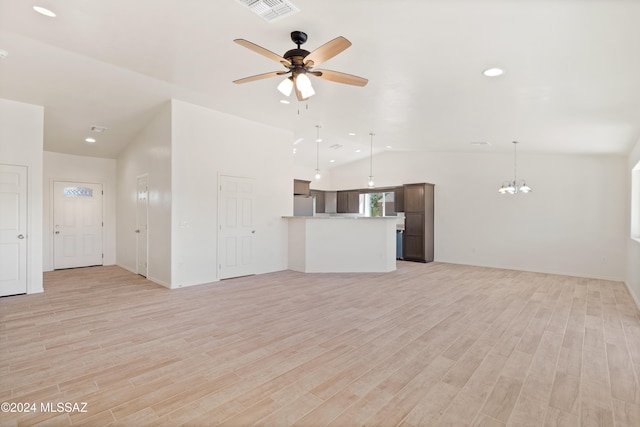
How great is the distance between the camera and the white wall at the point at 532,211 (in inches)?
257

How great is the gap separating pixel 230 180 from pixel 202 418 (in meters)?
4.74

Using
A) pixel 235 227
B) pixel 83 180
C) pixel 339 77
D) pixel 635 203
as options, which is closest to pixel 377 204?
pixel 235 227

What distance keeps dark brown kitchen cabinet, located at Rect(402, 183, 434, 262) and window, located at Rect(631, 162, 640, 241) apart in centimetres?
400

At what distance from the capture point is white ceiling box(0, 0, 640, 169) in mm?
2400

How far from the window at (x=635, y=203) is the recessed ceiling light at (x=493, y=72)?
4.12 meters

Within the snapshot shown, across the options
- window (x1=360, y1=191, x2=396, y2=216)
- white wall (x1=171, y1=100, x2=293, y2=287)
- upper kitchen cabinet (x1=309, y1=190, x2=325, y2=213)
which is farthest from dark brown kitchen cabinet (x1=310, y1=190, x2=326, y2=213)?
white wall (x1=171, y1=100, x2=293, y2=287)

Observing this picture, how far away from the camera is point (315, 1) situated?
2375 millimetres

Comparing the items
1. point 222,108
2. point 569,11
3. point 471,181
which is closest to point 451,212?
point 471,181

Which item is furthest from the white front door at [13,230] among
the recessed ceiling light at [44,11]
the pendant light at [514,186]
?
the pendant light at [514,186]

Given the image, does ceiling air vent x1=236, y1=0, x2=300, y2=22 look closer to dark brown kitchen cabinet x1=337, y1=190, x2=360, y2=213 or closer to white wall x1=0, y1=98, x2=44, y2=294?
white wall x1=0, y1=98, x2=44, y2=294

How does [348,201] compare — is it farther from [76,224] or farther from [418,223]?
[76,224]

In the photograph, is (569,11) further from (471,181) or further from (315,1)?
Result: (471,181)

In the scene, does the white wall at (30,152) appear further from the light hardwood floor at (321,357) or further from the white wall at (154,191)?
the white wall at (154,191)

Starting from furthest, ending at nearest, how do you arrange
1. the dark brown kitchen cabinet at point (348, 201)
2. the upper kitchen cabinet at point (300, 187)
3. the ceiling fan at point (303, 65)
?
the dark brown kitchen cabinet at point (348, 201)
the upper kitchen cabinet at point (300, 187)
the ceiling fan at point (303, 65)
